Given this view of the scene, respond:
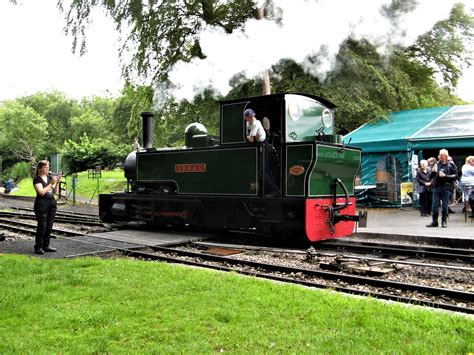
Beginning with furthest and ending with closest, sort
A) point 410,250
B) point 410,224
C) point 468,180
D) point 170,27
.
→ point 170,27, point 468,180, point 410,224, point 410,250

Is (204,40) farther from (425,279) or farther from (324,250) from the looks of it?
(425,279)

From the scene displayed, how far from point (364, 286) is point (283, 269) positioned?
114 centimetres

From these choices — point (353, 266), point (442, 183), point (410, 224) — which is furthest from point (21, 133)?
point (353, 266)

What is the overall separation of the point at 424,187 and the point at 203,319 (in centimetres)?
997

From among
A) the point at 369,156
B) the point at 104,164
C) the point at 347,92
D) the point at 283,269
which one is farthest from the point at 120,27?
the point at 104,164

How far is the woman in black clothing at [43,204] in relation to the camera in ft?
24.0

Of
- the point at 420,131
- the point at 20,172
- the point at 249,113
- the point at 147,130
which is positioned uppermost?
the point at 420,131

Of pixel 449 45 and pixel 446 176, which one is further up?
pixel 449 45

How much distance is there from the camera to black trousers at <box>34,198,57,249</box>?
7340 millimetres

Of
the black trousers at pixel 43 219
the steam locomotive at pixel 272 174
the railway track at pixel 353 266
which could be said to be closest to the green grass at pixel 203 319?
the railway track at pixel 353 266

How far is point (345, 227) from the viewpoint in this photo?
28.4 feet

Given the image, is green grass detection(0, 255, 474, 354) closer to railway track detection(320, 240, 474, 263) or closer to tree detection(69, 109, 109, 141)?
railway track detection(320, 240, 474, 263)

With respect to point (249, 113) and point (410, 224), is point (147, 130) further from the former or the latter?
point (410, 224)

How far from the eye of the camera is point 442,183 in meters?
9.65
